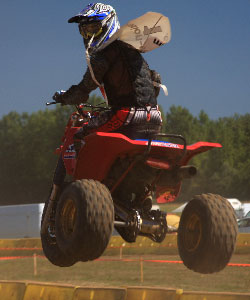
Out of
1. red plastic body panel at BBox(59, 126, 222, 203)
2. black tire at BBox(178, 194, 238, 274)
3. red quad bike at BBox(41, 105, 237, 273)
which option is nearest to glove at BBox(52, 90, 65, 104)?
red quad bike at BBox(41, 105, 237, 273)

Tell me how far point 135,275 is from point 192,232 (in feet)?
68.8

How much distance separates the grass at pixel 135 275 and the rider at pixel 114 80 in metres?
15.4

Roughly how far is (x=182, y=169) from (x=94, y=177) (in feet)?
2.77

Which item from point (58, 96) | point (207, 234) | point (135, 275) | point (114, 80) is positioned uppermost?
point (114, 80)

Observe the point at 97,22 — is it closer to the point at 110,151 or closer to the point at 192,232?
the point at 110,151

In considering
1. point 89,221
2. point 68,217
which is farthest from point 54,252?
point 89,221

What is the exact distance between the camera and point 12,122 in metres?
97.1

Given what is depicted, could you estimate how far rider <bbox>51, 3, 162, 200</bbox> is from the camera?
564 centimetres

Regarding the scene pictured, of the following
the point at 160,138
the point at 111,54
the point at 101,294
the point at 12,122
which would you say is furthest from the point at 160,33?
the point at 12,122

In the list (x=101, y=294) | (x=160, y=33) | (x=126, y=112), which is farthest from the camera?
(x=101, y=294)

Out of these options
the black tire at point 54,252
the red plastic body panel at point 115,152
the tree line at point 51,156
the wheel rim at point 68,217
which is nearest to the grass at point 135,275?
the black tire at point 54,252

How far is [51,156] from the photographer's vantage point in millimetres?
79438

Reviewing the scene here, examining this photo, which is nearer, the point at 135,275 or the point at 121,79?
the point at 121,79

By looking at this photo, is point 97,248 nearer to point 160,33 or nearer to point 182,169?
point 182,169
